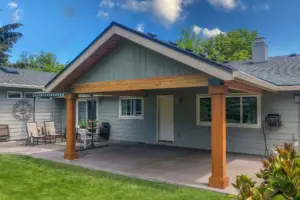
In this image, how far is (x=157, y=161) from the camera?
8.08 meters

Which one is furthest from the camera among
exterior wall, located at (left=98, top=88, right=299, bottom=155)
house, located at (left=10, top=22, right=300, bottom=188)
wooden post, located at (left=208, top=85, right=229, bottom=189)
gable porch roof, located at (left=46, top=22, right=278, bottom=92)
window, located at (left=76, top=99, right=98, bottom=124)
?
window, located at (left=76, top=99, right=98, bottom=124)

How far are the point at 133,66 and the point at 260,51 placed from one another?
23.6 feet

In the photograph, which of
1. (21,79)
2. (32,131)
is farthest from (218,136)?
(21,79)

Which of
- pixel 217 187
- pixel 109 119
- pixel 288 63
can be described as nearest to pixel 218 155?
pixel 217 187

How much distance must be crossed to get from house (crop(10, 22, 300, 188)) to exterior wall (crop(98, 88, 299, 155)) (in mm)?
28

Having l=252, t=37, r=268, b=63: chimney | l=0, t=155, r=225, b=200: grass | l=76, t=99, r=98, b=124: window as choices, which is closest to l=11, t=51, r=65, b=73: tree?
l=76, t=99, r=98, b=124: window

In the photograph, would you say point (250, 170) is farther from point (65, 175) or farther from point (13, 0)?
point (13, 0)

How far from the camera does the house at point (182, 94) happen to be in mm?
5637

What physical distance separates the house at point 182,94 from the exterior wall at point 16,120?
2803mm

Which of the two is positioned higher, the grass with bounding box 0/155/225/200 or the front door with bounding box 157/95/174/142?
the front door with bounding box 157/95/174/142

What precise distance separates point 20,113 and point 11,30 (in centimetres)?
1964

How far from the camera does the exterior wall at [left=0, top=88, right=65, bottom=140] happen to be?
1234cm

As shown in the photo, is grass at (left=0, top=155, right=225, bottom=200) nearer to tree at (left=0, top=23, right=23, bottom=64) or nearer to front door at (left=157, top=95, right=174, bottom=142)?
front door at (left=157, top=95, right=174, bottom=142)

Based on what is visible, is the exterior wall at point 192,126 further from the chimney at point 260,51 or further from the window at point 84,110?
the chimney at point 260,51
